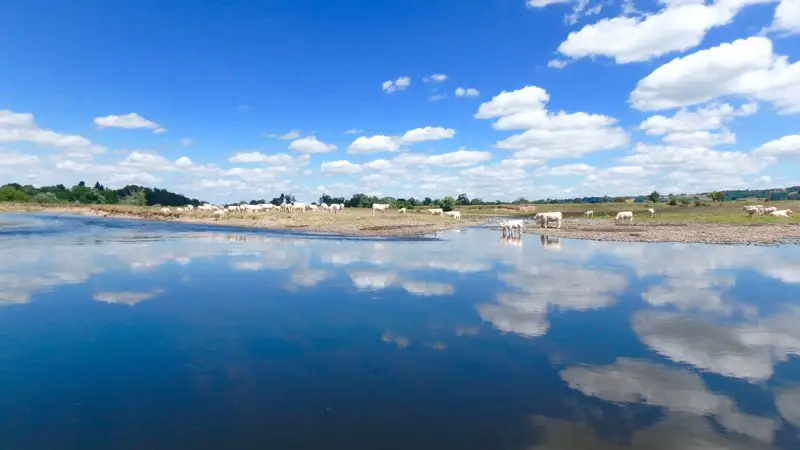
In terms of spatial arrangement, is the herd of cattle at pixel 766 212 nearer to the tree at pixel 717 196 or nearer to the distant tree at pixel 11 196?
the tree at pixel 717 196

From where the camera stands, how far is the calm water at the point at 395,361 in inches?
257

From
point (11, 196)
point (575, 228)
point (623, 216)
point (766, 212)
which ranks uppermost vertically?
point (11, 196)

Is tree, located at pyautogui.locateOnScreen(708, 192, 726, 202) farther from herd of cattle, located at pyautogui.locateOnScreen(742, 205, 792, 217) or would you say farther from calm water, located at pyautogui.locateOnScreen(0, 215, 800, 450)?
calm water, located at pyautogui.locateOnScreen(0, 215, 800, 450)

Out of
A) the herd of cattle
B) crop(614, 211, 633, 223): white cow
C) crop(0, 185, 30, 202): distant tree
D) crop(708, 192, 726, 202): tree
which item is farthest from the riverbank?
crop(708, 192, 726, 202): tree

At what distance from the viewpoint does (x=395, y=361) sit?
9414mm

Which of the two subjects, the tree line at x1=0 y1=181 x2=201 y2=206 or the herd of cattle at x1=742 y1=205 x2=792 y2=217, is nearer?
the herd of cattle at x1=742 y1=205 x2=792 y2=217

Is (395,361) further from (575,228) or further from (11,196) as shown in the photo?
(11,196)

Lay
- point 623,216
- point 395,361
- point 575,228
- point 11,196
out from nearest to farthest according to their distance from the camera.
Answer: point 395,361
point 575,228
point 623,216
point 11,196

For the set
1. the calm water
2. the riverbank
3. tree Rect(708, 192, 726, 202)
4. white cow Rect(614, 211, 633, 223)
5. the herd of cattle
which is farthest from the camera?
tree Rect(708, 192, 726, 202)

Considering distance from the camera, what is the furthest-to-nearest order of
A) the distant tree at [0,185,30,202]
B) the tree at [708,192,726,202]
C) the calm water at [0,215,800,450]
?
the distant tree at [0,185,30,202] < the tree at [708,192,726,202] < the calm water at [0,215,800,450]

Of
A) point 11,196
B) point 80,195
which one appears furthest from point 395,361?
point 80,195

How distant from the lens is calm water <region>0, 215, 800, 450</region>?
257 inches

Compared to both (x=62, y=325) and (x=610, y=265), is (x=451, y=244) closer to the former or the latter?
(x=610, y=265)

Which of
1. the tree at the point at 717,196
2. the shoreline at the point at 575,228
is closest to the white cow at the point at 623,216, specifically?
the shoreline at the point at 575,228
